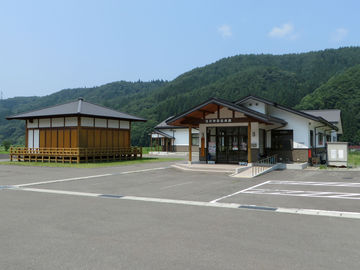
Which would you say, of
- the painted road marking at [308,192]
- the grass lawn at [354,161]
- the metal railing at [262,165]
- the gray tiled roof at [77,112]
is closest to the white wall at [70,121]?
the gray tiled roof at [77,112]

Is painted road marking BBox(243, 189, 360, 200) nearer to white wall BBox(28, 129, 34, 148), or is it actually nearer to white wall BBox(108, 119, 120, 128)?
white wall BBox(108, 119, 120, 128)

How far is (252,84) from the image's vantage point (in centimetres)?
8506

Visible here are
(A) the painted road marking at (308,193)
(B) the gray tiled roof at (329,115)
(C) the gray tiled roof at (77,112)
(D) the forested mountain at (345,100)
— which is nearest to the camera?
(A) the painted road marking at (308,193)

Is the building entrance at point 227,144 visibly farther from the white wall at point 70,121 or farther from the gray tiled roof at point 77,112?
the white wall at point 70,121

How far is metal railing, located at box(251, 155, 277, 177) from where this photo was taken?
53.5ft

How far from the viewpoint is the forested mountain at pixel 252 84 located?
78375 mm

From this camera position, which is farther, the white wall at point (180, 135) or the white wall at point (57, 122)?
the white wall at point (180, 135)

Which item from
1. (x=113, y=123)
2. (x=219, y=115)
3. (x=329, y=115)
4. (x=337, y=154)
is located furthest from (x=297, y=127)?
(x=329, y=115)

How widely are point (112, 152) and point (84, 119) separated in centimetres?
344

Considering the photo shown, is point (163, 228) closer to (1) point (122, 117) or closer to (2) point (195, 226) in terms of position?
(2) point (195, 226)

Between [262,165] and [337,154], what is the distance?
4868 millimetres

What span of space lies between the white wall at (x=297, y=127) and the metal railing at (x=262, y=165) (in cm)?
170

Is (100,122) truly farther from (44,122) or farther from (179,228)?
(179,228)

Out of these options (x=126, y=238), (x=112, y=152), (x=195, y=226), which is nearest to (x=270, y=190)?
(x=195, y=226)
